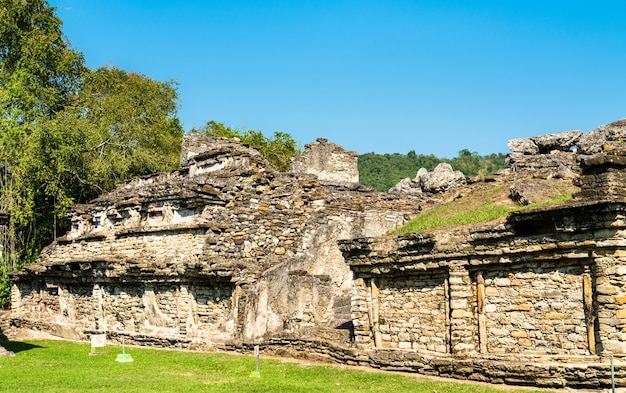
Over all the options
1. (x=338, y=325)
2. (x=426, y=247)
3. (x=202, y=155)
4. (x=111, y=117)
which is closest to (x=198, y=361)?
(x=338, y=325)

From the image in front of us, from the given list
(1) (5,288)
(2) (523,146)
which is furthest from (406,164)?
(2) (523,146)

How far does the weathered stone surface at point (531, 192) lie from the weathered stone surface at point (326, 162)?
11.6m

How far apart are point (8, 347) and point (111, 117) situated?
18.7 m

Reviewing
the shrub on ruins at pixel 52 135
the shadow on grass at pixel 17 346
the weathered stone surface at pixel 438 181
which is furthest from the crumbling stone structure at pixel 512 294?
the shrub on ruins at pixel 52 135

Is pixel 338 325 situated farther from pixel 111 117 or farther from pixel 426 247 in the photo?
pixel 111 117

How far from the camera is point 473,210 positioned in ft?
61.9

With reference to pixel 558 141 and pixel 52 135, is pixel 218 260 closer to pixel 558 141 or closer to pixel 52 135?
pixel 558 141

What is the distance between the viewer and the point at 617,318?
42.9 ft

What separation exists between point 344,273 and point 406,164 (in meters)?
52.4

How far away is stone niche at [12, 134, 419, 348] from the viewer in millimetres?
20953

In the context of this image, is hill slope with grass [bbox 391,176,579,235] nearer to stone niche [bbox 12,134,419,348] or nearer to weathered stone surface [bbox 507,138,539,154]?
weathered stone surface [bbox 507,138,539,154]

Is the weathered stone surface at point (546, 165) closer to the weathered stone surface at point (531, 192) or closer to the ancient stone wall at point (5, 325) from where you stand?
the weathered stone surface at point (531, 192)

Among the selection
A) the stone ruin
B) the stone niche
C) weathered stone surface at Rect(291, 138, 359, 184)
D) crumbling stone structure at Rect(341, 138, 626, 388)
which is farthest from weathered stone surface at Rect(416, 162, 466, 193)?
crumbling stone structure at Rect(341, 138, 626, 388)

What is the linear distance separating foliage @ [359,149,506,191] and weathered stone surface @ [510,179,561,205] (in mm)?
43775
